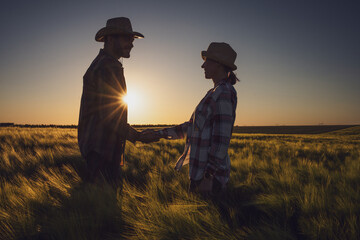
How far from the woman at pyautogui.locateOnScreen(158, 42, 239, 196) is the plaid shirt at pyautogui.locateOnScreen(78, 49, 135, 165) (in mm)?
955

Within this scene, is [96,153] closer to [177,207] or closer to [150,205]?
[150,205]

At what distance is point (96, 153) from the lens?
2412 mm

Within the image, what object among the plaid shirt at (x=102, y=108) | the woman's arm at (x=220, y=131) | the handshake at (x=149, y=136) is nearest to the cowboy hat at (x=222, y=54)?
the woman's arm at (x=220, y=131)

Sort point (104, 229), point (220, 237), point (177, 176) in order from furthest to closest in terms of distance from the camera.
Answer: point (177, 176) < point (104, 229) < point (220, 237)

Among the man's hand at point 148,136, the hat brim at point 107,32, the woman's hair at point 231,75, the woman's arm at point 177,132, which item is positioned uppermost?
the hat brim at point 107,32

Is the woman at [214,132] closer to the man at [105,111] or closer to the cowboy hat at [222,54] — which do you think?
the cowboy hat at [222,54]

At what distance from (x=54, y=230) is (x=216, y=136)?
5.47 feet

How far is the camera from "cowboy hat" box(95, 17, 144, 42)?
248 cm

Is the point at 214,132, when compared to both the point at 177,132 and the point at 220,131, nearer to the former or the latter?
the point at 220,131

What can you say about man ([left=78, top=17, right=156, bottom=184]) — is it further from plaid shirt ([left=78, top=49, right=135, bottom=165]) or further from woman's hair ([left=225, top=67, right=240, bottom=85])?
woman's hair ([left=225, top=67, right=240, bottom=85])

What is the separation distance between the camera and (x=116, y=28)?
8.14 feet

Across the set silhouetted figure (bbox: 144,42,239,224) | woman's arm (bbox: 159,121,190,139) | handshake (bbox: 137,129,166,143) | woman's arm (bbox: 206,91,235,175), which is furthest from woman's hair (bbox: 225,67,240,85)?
handshake (bbox: 137,129,166,143)

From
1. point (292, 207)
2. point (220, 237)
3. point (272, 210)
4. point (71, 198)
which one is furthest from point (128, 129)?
point (292, 207)

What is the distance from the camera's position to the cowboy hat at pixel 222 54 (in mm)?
2203
